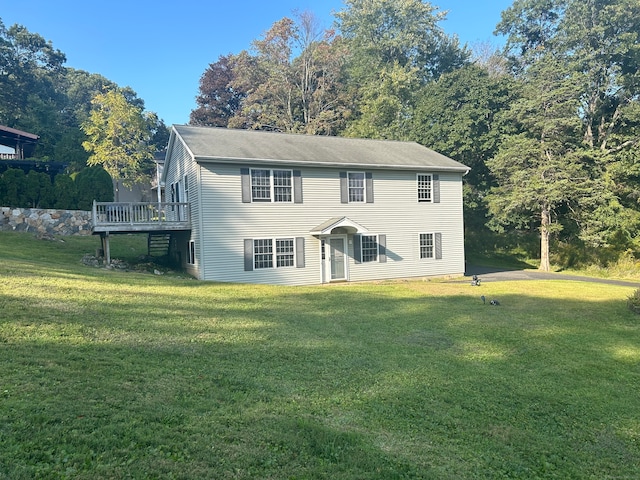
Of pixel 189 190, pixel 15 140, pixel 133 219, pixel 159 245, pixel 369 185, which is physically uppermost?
pixel 15 140

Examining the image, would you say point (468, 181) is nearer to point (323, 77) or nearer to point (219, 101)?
point (323, 77)

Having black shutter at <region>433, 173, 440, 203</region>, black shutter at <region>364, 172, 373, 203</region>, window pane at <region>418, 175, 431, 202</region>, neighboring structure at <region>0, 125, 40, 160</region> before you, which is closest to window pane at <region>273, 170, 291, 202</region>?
black shutter at <region>364, 172, 373, 203</region>

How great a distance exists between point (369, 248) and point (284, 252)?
3.79 meters

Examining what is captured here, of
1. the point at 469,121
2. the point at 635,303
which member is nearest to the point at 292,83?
the point at 469,121

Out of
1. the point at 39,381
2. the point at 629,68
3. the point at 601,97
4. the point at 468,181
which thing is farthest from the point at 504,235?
the point at 39,381

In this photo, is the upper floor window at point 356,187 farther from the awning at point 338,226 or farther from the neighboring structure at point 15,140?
the neighboring structure at point 15,140

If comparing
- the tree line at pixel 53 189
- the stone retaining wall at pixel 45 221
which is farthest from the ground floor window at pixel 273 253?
the tree line at pixel 53 189

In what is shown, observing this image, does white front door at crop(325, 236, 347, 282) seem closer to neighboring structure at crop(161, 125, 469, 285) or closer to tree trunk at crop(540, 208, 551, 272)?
neighboring structure at crop(161, 125, 469, 285)

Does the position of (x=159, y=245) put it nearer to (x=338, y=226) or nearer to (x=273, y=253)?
(x=273, y=253)

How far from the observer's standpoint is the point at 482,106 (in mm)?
28203

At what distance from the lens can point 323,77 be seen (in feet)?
125

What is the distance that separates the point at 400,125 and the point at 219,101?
22.0 meters

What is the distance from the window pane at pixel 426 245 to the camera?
19.7 meters

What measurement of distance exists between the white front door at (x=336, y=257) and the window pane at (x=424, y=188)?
4377mm
